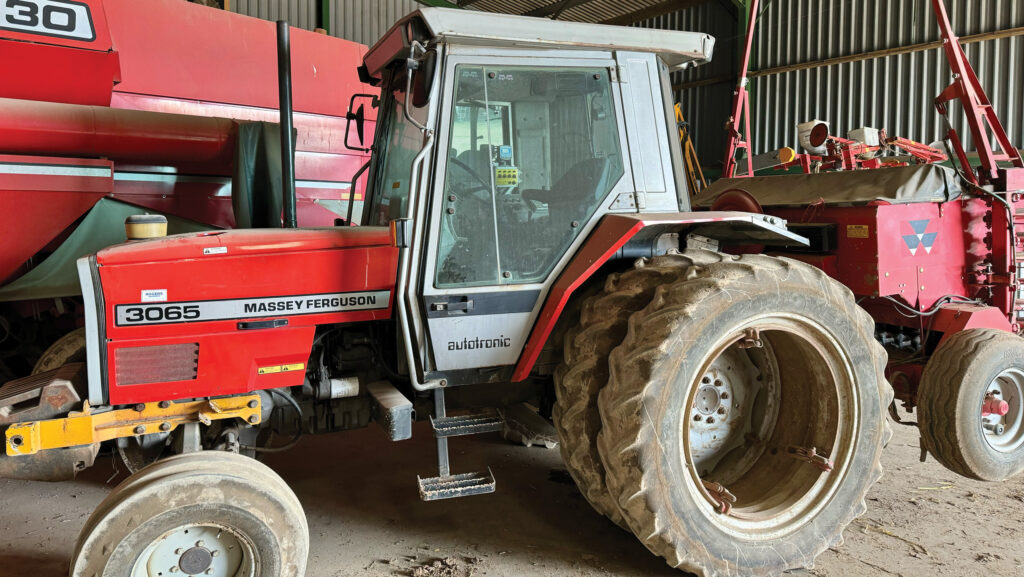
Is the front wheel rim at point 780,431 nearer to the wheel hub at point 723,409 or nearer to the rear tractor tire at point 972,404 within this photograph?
the wheel hub at point 723,409

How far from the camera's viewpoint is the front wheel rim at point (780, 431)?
288 cm

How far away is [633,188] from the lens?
10.1 ft

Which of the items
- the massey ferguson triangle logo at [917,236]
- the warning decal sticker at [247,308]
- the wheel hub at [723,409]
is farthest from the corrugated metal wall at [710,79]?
the warning decal sticker at [247,308]

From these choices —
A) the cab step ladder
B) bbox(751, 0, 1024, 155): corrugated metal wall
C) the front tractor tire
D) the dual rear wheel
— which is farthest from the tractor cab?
bbox(751, 0, 1024, 155): corrugated metal wall

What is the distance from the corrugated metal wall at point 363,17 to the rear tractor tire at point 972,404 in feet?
31.3

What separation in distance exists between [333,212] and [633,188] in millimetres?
3369

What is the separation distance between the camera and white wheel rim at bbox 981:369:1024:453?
153 inches

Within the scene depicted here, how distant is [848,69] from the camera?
37.2 ft

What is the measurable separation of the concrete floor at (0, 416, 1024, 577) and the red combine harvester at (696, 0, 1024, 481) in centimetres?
36

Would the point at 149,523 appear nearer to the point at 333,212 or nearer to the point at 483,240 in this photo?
the point at 483,240

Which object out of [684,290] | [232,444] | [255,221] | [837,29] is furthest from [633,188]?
[837,29]

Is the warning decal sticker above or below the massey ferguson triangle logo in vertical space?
below

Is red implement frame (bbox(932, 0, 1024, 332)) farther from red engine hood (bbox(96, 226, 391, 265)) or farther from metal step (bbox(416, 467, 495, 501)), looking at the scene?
red engine hood (bbox(96, 226, 391, 265))

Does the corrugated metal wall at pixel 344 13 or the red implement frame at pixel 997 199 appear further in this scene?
the corrugated metal wall at pixel 344 13
